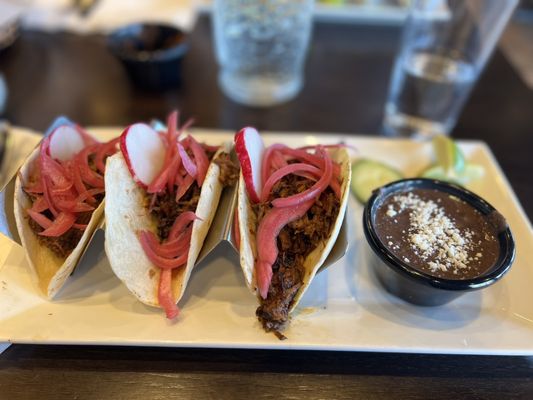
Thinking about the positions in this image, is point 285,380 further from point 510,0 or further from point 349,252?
point 510,0

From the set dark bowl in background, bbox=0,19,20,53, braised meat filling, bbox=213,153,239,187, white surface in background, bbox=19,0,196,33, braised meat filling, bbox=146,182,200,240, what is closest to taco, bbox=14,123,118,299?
braised meat filling, bbox=146,182,200,240

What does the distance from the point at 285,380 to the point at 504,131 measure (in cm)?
262

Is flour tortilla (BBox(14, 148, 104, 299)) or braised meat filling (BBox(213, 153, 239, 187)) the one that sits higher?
braised meat filling (BBox(213, 153, 239, 187))

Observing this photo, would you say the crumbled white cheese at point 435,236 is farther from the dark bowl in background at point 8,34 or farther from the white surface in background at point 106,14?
the dark bowl in background at point 8,34

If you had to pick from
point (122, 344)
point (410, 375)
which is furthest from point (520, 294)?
point (122, 344)

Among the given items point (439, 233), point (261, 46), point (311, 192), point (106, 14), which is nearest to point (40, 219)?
point (311, 192)

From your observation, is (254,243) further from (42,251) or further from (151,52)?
(151,52)

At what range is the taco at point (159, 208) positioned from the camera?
5.37ft

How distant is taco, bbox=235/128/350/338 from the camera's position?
5.19 feet

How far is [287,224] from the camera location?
169 centimetres

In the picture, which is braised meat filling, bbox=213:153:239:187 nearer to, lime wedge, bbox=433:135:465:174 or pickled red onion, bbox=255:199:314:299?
pickled red onion, bbox=255:199:314:299

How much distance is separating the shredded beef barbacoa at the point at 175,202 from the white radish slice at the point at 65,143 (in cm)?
50

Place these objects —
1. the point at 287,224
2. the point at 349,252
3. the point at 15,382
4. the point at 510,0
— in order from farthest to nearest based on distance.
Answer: the point at 510,0 → the point at 349,252 → the point at 287,224 → the point at 15,382

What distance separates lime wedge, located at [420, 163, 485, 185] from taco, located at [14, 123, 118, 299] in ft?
5.70
